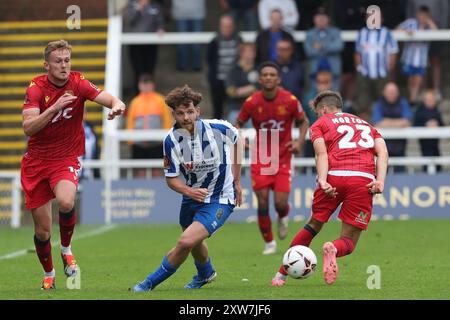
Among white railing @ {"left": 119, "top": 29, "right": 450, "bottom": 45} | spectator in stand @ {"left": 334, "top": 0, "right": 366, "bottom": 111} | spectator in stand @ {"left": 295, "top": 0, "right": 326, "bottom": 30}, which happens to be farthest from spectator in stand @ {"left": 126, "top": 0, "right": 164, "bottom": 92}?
spectator in stand @ {"left": 334, "top": 0, "right": 366, "bottom": 111}

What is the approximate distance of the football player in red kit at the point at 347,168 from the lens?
1115 cm

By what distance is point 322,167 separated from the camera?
434 inches

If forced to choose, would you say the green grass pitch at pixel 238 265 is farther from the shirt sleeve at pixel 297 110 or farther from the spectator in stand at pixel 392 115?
the spectator in stand at pixel 392 115

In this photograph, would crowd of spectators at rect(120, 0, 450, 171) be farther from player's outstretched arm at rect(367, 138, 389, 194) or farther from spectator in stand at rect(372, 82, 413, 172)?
player's outstretched arm at rect(367, 138, 389, 194)

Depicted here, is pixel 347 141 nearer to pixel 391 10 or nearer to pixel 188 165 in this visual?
pixel 188 165

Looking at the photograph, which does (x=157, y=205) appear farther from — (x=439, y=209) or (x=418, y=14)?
(x=418, y=14)

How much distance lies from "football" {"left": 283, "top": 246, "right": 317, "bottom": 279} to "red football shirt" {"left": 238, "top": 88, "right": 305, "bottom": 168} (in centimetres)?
475

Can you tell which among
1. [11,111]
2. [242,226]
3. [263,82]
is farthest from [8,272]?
[11,111]

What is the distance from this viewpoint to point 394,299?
9984mm

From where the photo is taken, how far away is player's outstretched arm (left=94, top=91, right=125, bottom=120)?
433 inches

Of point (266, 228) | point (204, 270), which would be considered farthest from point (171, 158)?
point (266, 228)

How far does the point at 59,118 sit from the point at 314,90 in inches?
446

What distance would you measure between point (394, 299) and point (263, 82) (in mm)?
6187

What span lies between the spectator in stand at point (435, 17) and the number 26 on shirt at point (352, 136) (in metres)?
12.9
